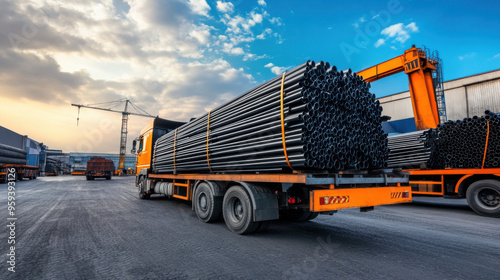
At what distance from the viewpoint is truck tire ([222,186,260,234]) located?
466 centimetres

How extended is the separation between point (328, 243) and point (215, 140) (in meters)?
3.36

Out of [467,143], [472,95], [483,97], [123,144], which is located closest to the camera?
[467,143]

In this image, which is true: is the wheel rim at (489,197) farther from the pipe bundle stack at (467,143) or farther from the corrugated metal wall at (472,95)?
the corrugated metal wall at (472,95)

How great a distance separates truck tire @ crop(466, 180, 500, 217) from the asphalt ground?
114 centimetres

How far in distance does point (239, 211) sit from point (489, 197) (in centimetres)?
742

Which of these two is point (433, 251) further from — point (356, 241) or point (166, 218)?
point (166, 218)

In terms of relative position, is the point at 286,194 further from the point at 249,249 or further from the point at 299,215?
the point at 299,215

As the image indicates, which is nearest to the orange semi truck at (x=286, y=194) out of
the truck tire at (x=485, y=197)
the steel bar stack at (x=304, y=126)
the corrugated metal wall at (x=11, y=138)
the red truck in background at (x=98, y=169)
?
the steel bar stack at (x=304, y=126)

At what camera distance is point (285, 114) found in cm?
426

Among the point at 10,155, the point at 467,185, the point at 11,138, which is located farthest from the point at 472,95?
the point at 11,138

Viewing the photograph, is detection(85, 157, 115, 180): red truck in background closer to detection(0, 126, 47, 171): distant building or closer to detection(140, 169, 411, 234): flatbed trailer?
detection(0, 126, 47, 171): distant building

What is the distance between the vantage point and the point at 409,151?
9.97 m

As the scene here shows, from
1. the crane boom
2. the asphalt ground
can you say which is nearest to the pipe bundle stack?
the asphalt ground

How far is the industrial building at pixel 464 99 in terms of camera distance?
83.4 ft
